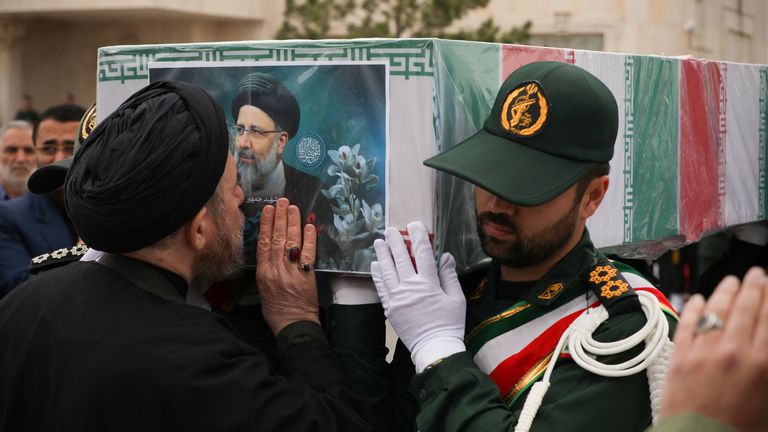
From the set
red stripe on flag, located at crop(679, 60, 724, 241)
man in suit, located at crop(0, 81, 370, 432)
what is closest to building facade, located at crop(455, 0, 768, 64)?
red stripe on flag, located at crop(679, 60, 724, 241)

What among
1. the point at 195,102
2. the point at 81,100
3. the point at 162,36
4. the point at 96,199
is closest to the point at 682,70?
the point at 195,102

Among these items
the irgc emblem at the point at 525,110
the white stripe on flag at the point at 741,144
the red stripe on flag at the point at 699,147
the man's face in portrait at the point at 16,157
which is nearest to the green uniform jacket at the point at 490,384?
the irgc emblem at the point at 525,110

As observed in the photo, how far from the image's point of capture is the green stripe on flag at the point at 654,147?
3.27 m

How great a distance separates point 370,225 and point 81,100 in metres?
19.2

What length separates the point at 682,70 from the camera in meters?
3.65

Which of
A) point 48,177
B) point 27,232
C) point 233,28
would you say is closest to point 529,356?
point 48,177

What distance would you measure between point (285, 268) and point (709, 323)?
1503 mm

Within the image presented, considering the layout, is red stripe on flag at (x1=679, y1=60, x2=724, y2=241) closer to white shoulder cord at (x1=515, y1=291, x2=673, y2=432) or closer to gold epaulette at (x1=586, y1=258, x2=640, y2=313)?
gold epaulette at (x1=586, y1=258, x2=640, y2=313)

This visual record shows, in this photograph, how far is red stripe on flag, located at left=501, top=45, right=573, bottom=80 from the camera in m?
2.77

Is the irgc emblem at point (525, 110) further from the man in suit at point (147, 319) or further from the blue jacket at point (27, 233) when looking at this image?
the blue jacket at point (27, 233)

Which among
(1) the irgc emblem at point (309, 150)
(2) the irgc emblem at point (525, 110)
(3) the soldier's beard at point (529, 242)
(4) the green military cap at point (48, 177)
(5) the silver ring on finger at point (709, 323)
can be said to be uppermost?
(2) the irgc emblem at point (525, 110)

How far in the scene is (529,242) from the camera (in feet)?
7.99

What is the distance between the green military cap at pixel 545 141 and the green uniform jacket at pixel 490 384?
24 centimetres

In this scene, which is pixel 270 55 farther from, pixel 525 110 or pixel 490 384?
pixel 490 384
